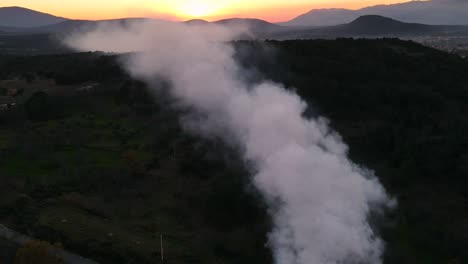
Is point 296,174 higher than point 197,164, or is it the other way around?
point 296,174

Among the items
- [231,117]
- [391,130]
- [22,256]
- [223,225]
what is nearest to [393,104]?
[391,130]

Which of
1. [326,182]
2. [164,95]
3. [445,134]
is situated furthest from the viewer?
[164,95]

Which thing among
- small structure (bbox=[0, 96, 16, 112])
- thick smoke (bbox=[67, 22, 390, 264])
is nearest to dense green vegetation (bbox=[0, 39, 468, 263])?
small structure (bbox=[0, 96, 16, 112])

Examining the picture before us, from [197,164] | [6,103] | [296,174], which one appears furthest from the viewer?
[6,103]

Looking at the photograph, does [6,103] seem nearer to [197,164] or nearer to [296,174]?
[197,164]

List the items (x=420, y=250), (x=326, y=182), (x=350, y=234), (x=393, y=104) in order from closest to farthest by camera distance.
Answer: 1. (x=350, y=234)
2. (x=326, y=182)
3. (x=420, y=250)
4. (x=393, y=104)

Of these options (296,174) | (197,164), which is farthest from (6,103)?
(296,174)

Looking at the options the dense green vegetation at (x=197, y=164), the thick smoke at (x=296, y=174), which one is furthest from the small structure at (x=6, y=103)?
the thick smoke at (x=296, y=174)

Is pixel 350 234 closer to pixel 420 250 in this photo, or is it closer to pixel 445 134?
pixel 420 250

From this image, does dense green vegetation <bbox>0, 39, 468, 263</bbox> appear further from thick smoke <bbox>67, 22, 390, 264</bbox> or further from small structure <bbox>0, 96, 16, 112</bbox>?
thick smoke <bbox>67, 22, 390, 264</bbox>

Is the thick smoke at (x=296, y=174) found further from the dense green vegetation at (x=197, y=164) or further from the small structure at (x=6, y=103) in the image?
the small structure at (x=6, y=103)
